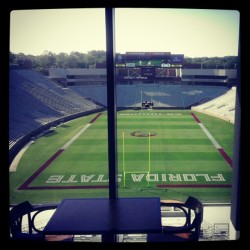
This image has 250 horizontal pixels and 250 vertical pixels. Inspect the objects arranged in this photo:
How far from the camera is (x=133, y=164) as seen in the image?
7457 millimetres

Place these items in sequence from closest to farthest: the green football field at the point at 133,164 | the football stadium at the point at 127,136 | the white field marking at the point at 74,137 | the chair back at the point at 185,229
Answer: the chair back at the point at 185,229
the green football field at the point at 133,164
the football stadium at the point at 127,136
the white field marking at the point at 74,137

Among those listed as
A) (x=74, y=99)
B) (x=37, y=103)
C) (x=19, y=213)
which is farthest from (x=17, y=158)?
(x=74, y=99)

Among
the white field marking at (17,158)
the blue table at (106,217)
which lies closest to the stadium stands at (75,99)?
the white field marking at (17,158)

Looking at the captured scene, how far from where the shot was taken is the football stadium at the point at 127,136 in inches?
221

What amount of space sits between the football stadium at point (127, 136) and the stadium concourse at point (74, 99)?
0.07 meters

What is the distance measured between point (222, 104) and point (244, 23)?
17.9 meters

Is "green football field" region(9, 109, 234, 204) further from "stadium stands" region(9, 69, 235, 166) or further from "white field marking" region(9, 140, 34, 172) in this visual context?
"stadium stands" region(9, 69, 235, 166)

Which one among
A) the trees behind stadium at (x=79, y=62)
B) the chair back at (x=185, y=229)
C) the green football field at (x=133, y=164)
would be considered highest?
the trees behind stadium at (x=79, y=62)

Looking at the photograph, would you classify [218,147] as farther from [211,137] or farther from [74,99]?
[74,99]

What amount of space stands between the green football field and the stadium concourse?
4.07 feet

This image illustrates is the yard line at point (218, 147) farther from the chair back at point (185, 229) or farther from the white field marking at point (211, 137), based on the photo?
the chair back at point (185, 229)

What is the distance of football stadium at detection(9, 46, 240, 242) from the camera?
5.62 m
